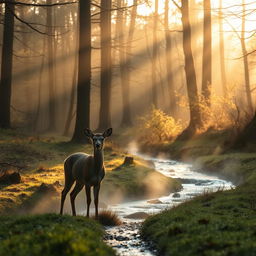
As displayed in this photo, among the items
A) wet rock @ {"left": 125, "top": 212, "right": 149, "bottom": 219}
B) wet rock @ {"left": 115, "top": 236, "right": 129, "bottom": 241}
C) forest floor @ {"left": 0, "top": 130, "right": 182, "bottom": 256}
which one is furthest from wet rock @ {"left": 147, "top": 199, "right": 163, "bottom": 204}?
wet rock @ {"left": 115, "top": 236, "right": 129, "bottom": 241}

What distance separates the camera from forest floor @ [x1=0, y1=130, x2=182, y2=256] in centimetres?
733

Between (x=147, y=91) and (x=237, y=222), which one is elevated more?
(x=147, y=91)

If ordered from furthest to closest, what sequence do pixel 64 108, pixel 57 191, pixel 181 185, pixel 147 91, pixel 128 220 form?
pixel 147 91
pixel 64 108
pixel 181 185
pixel 57 191
pixel 128 220

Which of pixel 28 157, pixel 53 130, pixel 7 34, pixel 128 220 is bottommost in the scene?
pixel 128 220

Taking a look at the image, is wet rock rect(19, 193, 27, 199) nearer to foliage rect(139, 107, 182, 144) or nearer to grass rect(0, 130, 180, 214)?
grass rect(0, 130, 180, 214)

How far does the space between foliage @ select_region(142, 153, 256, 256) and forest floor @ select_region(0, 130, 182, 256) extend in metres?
1.31

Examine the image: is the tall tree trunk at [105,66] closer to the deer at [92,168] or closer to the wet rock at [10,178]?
the wet rock at [10,178]

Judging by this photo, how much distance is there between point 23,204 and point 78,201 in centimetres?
223

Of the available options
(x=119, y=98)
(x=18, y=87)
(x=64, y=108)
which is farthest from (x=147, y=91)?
(x=18, y=87)

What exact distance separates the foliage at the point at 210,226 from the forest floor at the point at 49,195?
131 centimetres

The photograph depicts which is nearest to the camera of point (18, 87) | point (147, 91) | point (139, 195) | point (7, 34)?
point (139, 195)

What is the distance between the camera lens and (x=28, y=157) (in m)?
20.9

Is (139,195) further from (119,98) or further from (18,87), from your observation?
(119,98)

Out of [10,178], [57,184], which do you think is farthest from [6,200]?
[57,184]
